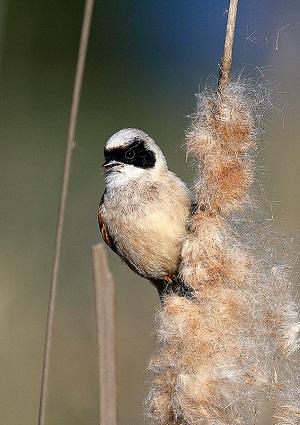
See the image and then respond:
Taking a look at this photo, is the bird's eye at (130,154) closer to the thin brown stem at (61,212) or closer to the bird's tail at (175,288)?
the bird's tail at (175,288)

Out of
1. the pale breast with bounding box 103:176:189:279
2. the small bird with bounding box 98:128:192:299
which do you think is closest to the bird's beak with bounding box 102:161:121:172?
the small bird with bounding box 98:128:192:299

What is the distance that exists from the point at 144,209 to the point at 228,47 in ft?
2.24

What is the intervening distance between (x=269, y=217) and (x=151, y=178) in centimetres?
64

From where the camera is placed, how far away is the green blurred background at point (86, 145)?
7.79ft

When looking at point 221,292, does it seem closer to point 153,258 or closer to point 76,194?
point 153,258

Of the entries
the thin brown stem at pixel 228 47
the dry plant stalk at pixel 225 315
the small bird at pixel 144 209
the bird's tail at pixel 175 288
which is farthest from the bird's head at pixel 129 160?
the thin brown stem at pixel 228 47

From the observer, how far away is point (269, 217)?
1.56m

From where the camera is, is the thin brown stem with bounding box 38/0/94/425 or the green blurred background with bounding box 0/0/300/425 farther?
the green blurred background with bounding box 0/0/300/425

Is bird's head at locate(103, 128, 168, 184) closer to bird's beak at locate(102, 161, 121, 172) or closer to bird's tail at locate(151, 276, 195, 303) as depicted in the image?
bird's beak at locate(102, 161, 121, 172)

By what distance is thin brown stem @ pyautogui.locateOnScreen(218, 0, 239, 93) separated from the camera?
4.82 feet

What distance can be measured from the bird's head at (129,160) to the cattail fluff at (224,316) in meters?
0.59

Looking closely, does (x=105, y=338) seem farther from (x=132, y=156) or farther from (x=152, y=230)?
(x=132, y=156)

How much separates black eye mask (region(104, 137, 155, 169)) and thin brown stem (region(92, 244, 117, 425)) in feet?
2.68

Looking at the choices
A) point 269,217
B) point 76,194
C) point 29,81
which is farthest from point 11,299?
point 29,81
